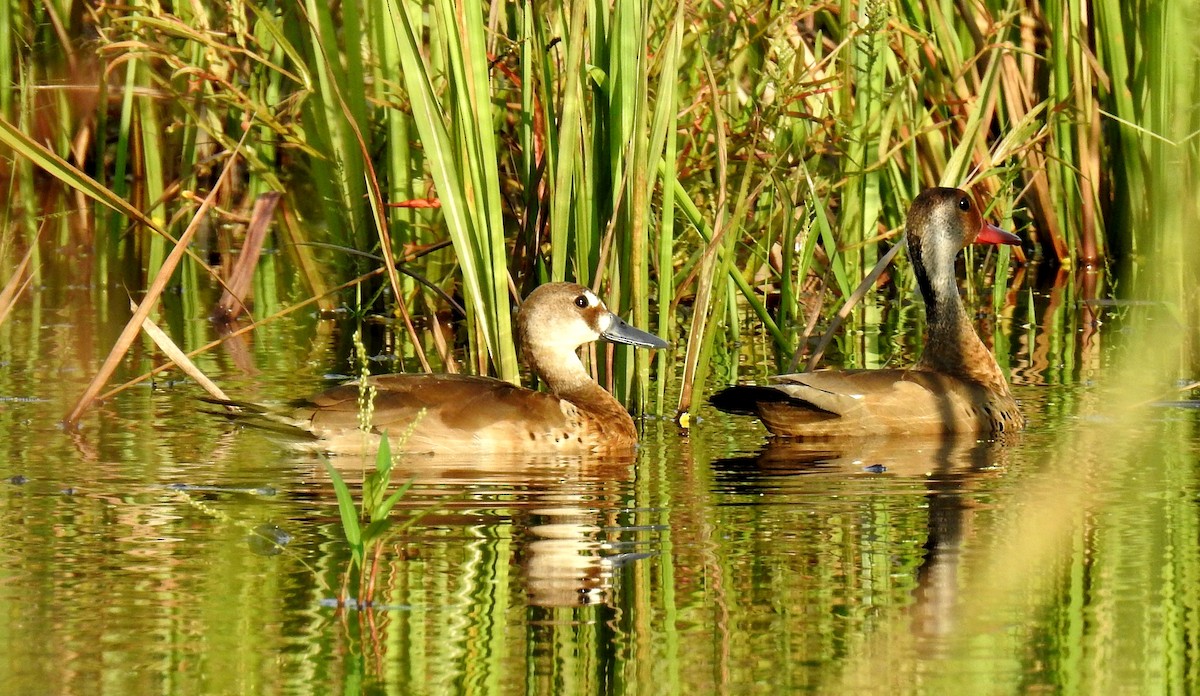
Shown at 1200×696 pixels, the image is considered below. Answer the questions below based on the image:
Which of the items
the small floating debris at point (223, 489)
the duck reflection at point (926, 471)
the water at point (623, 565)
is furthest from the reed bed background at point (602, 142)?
the small floating debris at point (223, 489)

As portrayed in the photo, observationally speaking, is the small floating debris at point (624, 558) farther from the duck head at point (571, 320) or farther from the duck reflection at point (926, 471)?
the duck head at point (571, 320)

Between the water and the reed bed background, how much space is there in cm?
78

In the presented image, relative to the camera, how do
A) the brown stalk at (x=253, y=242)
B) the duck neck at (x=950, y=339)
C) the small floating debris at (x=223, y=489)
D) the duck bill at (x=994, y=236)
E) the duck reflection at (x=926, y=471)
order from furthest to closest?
the brown stalk at (x=253, y=242) < the duck bill at (x=994, y=236) < the duck neck at (x=950, y=339) < the small floating debris at (x=223, y=489) < the duck reflection at (x=926, y=471)

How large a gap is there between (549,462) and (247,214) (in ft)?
21.1

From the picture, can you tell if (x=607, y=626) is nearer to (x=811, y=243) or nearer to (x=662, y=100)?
(x=662, y=100)

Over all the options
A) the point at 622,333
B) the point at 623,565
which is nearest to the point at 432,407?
the point at 622,333

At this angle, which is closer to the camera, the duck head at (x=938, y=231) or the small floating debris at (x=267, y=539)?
the small floating debris at (x=267, y=539)

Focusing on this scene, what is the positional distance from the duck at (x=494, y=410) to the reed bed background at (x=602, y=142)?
158mm

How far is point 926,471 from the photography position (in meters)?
6.77

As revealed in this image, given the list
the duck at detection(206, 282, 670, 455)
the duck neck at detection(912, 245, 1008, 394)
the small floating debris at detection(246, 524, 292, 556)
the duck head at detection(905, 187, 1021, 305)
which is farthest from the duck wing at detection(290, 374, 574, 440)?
the duck head at detection(905, 187, 1021, 305)

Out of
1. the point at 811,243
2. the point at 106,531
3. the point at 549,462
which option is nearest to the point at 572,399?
the point at 549,462

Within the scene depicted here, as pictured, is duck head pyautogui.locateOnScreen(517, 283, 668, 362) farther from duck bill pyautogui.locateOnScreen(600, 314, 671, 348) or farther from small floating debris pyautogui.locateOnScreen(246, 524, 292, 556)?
small floating debris pyautogui.locateOnScreen(246, 524, 292, 556)

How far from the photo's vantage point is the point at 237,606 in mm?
4602

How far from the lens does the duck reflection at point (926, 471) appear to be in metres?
4.90
